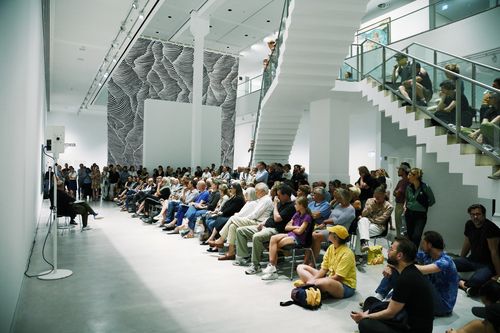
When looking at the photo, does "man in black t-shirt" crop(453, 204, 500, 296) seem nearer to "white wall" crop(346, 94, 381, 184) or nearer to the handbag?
the handbag

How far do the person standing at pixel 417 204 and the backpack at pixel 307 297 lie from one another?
258 cm

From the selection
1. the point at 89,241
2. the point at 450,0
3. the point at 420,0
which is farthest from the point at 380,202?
the point at 420,0

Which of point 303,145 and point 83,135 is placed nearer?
point 303,145

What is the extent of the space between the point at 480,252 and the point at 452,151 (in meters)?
1.64

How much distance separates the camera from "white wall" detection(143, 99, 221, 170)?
15141 millimetres

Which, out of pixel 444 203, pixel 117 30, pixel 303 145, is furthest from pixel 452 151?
pixel 303 145

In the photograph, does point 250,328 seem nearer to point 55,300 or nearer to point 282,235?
point 282,235

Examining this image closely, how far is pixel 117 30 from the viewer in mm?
8281

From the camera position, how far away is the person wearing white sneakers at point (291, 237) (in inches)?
195

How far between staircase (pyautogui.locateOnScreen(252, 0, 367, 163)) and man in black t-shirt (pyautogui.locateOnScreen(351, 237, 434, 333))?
6.07m

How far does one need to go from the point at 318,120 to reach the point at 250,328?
339 inches

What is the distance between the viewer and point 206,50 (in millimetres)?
20375

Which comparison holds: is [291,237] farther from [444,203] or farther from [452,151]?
[444,203]

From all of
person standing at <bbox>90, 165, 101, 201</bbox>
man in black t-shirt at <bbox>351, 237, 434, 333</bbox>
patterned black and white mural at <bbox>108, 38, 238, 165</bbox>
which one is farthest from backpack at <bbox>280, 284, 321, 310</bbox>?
patterned black and white mural at <bbox>108, 38, 238, 165</bbox>
